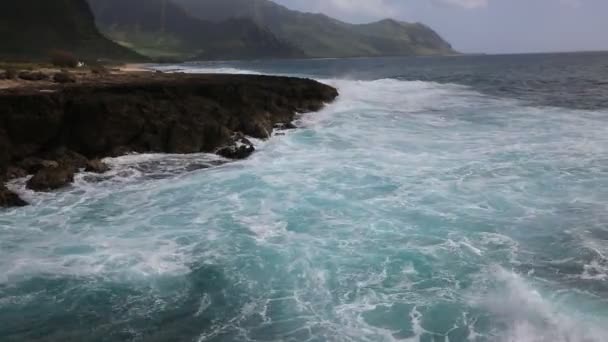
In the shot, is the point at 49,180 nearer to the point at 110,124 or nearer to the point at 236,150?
the point at 110,124

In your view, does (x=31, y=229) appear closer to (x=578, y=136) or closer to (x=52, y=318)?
(x=52, y=318)

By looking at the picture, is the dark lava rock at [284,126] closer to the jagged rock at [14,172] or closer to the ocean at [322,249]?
the ocean at [322,249]

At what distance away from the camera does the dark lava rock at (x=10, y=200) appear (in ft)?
59.9

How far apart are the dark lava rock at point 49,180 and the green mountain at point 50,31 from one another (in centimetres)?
9101

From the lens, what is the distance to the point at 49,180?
20.2m

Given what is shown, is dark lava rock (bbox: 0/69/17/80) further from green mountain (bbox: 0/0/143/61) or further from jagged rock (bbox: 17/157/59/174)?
green mountain (bbox: 0/0/143/61)

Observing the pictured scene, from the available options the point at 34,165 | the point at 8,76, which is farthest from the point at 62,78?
the point at 34,165

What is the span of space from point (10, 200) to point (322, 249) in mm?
12174

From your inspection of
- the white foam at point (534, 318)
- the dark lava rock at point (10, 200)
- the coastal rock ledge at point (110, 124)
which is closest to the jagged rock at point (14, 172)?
the coastal rock ledge at point (110, 124)

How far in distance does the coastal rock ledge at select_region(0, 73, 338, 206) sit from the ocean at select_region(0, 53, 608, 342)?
4.99 ft

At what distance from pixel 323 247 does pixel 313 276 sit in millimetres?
1804

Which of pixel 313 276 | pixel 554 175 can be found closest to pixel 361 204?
pixel 313 276

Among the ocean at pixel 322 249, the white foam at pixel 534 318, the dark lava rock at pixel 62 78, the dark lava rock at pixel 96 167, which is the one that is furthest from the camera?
the dark lava rock at pixel 62 78

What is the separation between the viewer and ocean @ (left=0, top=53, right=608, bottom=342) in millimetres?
10383
